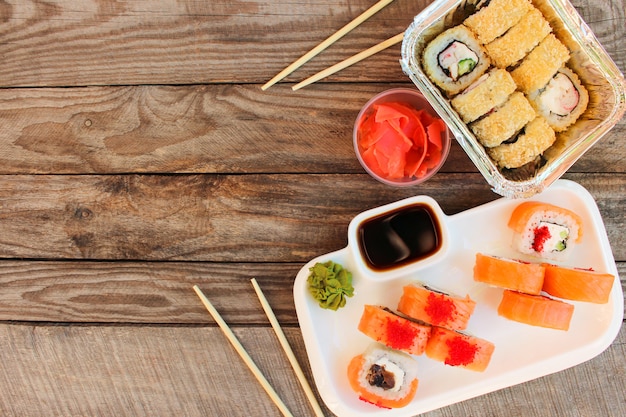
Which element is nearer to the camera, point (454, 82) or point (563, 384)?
point (454, 82)

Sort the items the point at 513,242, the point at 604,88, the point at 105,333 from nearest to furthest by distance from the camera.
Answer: the point at 604,88 → the point at 513,242 → the point at 105,333

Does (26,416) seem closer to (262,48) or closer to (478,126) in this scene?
(262,48)

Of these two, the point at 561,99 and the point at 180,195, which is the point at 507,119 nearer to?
the point at 561,99

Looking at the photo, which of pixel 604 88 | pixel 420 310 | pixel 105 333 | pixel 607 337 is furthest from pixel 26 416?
pixel 604 88

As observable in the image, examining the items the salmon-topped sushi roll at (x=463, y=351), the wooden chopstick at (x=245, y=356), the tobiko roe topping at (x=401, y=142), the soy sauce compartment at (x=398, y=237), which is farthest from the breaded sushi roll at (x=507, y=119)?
the wooden chopstick at (x=245, y=356)

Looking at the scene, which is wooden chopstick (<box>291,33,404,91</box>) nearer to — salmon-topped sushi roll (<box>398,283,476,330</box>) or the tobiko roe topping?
the tobiko roe topping

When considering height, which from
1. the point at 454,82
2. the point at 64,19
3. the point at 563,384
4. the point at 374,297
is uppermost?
the point at 64,19

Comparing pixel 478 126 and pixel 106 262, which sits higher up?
pixel 478 126

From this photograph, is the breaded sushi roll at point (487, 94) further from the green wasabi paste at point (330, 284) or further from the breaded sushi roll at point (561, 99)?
the green wasabi paste at point (330, 284)
